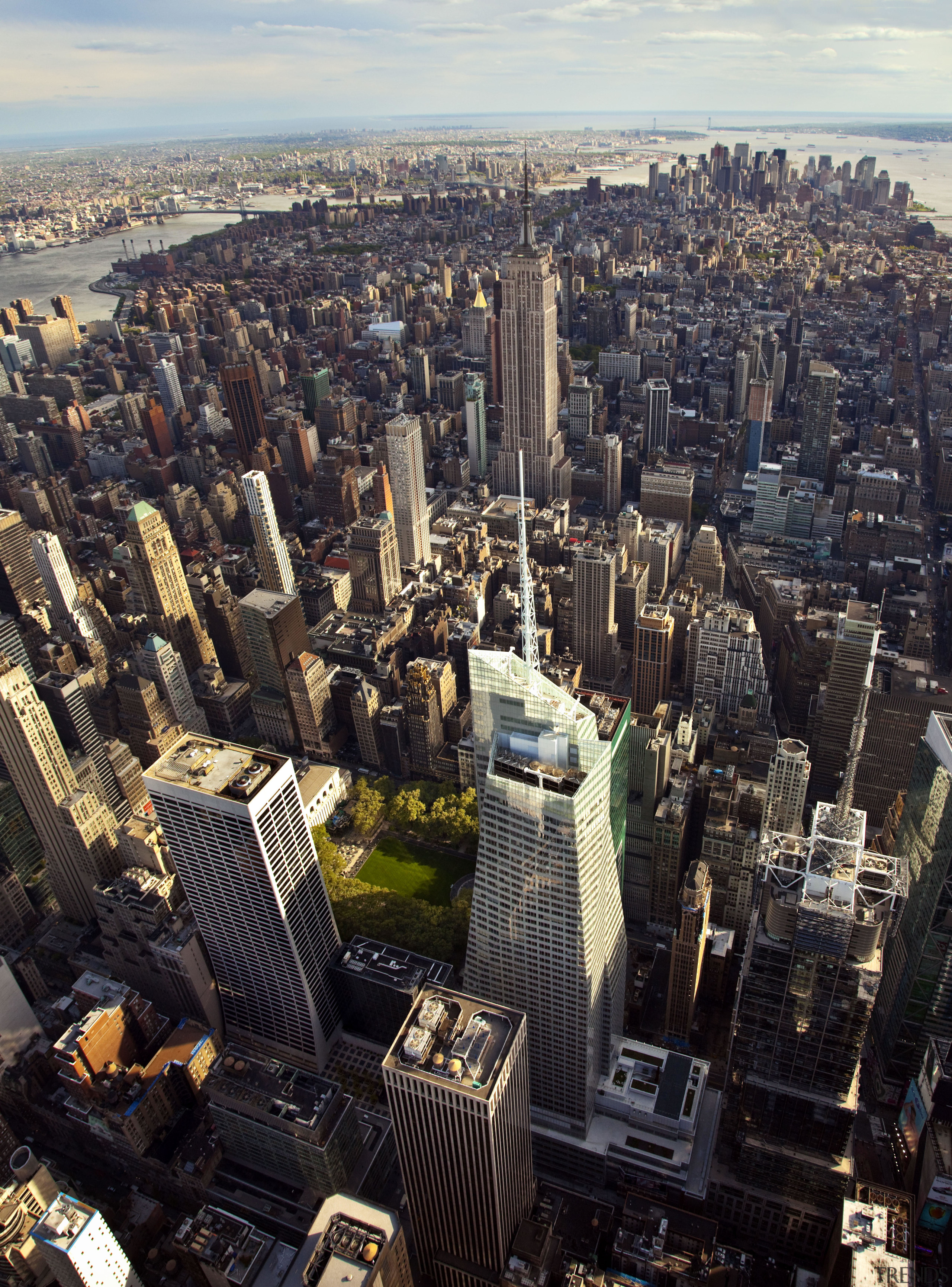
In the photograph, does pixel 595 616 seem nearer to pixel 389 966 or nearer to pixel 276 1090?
pixel 389 966

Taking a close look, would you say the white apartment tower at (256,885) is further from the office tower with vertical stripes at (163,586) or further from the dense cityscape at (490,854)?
the office tower with vertical stripes at (163,586)

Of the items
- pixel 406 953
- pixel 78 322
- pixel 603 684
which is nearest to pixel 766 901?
pixel 406 953

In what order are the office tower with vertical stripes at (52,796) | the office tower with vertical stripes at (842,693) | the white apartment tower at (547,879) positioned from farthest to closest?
1. the office tower with vertical stripes at (842,693)
2. the office tower with vertical stripes at (52,796)
3. the white apartment tower at (547,879)

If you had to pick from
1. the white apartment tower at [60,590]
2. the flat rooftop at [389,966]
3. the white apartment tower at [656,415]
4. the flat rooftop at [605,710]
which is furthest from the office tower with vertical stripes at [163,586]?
the white apartment tower at [656,415]

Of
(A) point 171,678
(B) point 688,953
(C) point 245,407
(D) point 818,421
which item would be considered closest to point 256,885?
(B) point 688,953

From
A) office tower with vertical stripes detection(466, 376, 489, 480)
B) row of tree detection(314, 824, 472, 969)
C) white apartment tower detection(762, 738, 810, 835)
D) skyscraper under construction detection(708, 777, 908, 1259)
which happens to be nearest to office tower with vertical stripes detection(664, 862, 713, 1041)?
skyscraper under construction detection(708, 777, 908, 1259)
